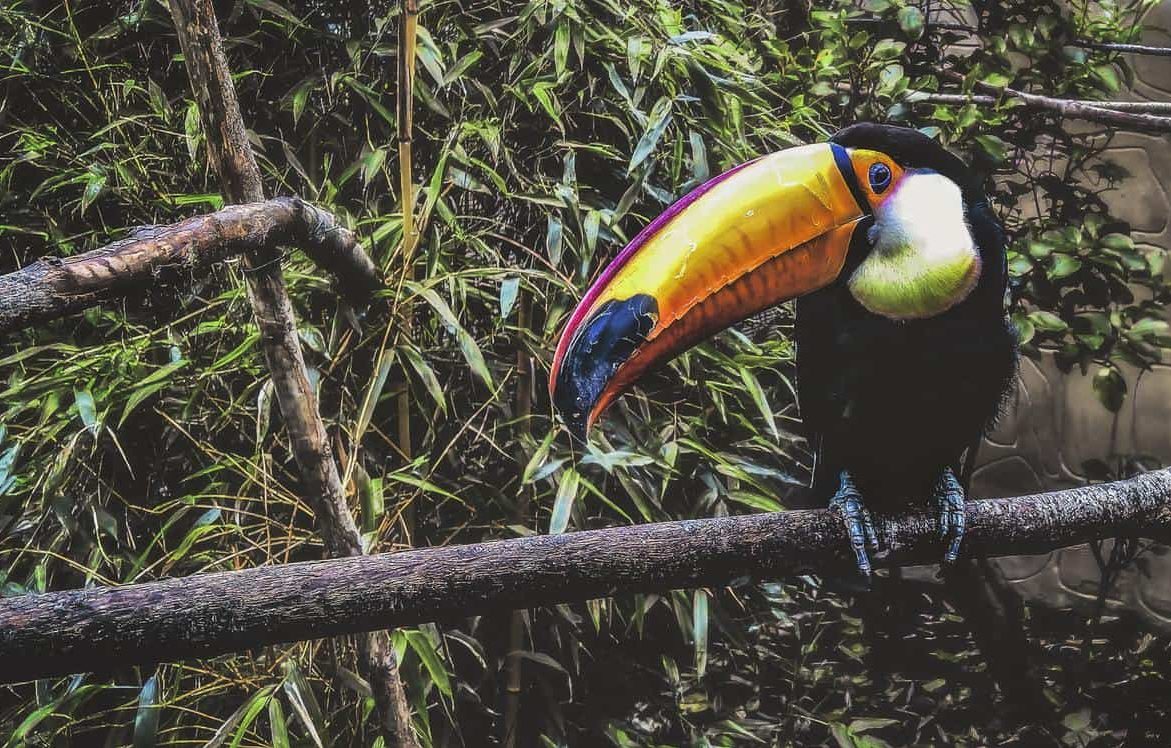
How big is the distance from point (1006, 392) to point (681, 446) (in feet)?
1.31

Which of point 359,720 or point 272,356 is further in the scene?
point 359,720

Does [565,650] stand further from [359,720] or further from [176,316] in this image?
[176,316]

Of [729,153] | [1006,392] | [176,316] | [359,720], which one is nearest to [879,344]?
[1006,392]

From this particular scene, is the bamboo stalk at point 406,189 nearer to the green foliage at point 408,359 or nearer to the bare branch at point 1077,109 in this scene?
the green foliage at point 408,359

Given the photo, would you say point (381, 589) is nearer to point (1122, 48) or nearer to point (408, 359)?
point (408, 359)

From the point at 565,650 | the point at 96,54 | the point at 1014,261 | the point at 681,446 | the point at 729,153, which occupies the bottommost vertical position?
the point at 565,650

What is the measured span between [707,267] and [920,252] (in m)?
0.19

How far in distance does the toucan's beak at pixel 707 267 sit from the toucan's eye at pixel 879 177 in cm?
2

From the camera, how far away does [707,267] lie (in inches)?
35.5

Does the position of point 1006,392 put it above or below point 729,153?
below

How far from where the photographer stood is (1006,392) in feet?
3.54

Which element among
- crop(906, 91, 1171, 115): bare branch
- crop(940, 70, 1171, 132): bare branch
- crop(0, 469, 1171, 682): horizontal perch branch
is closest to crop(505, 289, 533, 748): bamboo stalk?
crop(0, 469, 1171, 682): horizontal perch branch

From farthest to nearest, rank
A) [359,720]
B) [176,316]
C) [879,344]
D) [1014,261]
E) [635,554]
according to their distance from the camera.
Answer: [1014,261] → [176,316] → [359,720] → [879,344] → [635,554]

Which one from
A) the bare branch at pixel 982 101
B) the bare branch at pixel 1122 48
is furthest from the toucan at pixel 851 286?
the bare branch at pixel 1122 48
